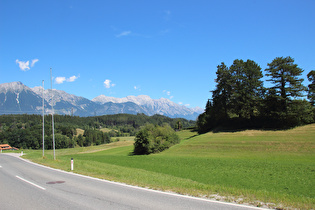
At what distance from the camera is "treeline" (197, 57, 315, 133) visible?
48.8 metres

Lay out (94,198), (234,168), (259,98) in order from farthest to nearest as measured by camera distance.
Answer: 1. (259,98)
2. (234,168)
3. (94,198)

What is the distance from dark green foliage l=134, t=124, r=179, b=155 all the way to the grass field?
5.30 m

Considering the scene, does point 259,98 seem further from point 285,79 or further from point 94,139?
point 94,139

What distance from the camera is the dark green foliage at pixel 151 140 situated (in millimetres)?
48438

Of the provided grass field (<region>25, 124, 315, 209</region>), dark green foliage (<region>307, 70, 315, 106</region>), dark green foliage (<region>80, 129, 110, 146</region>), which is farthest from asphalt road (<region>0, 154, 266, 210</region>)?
dark green foliage (<region>80, 129, 110, 146</region>)

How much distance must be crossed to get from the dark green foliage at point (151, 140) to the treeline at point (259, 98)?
804 inches

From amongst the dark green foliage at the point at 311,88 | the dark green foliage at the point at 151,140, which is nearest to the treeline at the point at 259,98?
the dark green foliage at the point at 311,88

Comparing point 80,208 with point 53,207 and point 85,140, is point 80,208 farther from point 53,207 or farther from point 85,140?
point 85,140

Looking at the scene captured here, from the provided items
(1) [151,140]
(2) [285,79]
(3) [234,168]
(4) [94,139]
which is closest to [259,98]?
(2) [285,79]

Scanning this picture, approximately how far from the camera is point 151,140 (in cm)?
4856

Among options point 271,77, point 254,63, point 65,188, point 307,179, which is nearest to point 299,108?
point 271,77

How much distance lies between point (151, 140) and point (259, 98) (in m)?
31.0

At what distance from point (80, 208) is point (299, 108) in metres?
51.9

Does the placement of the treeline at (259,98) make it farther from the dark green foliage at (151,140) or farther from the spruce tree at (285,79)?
the dark green foliage at (151,140)
